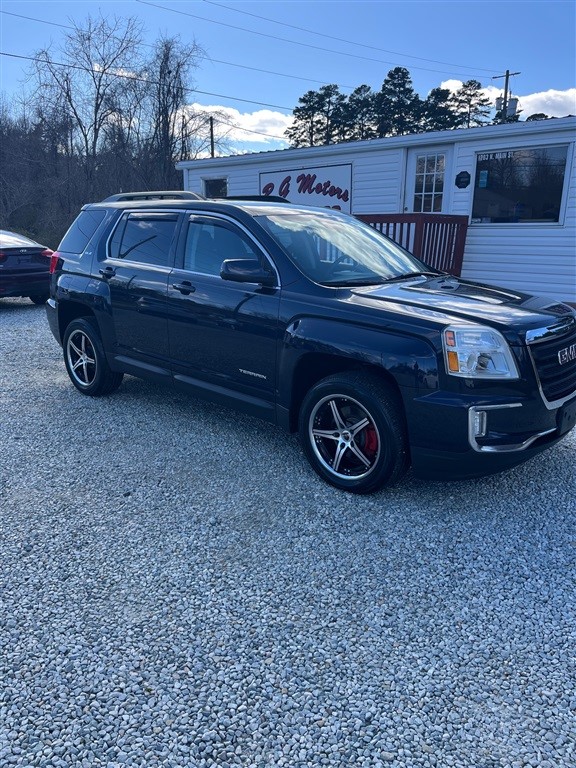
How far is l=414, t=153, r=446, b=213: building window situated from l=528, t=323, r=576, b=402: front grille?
801 cm

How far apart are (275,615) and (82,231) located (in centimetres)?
440

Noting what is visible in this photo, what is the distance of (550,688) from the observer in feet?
7.16

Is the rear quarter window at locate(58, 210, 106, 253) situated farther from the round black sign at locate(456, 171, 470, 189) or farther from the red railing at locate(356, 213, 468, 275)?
the round black sign at locate(456, 171, 470, 189)

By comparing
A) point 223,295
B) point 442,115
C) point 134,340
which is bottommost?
point 134,340

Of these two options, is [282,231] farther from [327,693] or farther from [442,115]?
[442,115]

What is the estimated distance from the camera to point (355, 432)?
3.66m

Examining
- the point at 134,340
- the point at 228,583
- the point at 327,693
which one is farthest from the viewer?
the point at 134,340

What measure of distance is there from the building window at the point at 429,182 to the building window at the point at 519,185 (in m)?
0.79

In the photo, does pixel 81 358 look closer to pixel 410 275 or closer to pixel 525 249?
pixel 410 275

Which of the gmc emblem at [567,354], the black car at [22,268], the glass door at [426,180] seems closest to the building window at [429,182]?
the glass door at [426,180]

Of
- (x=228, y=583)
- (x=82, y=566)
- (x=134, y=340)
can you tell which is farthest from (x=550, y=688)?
(x=134, y=340)

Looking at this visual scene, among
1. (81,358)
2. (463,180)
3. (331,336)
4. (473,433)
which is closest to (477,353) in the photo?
(473,433)

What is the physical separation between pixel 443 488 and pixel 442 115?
4024 cm

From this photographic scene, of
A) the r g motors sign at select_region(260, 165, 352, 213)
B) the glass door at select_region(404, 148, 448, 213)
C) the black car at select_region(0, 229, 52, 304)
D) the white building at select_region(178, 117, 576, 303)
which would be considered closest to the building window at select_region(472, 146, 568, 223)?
the white building at select_region(178, 117, 576, 303)
